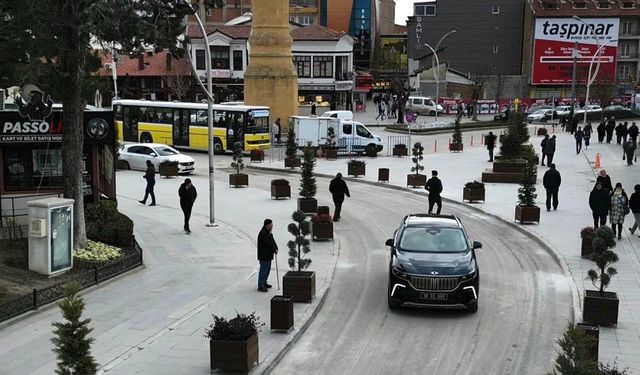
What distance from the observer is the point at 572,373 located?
282 inches

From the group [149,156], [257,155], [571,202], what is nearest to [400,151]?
[257,155]

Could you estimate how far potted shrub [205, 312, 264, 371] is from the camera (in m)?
Result: 10.3

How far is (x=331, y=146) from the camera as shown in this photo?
39312mm

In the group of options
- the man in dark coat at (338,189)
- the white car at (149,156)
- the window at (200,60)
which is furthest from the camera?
the window at (200,60)

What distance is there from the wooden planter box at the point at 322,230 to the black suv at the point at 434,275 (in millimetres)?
5556

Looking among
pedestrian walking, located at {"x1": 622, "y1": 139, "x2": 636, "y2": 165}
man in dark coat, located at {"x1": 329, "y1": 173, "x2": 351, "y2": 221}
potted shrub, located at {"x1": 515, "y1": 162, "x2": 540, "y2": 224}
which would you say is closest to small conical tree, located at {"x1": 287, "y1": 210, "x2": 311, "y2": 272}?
man in dark coat, located at {"x1": 329, "y1": 173, "x2": 351, "y2": 221}

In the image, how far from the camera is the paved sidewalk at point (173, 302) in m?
11.1

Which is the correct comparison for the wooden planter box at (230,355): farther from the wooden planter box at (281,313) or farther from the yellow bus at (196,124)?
the yellow bus at (196,124)

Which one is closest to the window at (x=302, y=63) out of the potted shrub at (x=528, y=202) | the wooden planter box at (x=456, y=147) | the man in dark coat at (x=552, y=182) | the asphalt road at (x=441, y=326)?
the wooden planter box at (x=456, y=147)

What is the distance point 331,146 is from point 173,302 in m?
25.7

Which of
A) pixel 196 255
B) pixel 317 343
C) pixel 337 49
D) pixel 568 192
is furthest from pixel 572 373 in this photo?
pixel 337 49

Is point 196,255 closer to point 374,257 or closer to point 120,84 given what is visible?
point 374,257

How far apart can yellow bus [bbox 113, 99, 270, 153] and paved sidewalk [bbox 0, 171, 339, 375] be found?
56.4ft

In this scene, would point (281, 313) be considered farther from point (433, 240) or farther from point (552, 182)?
point (552, 182)
